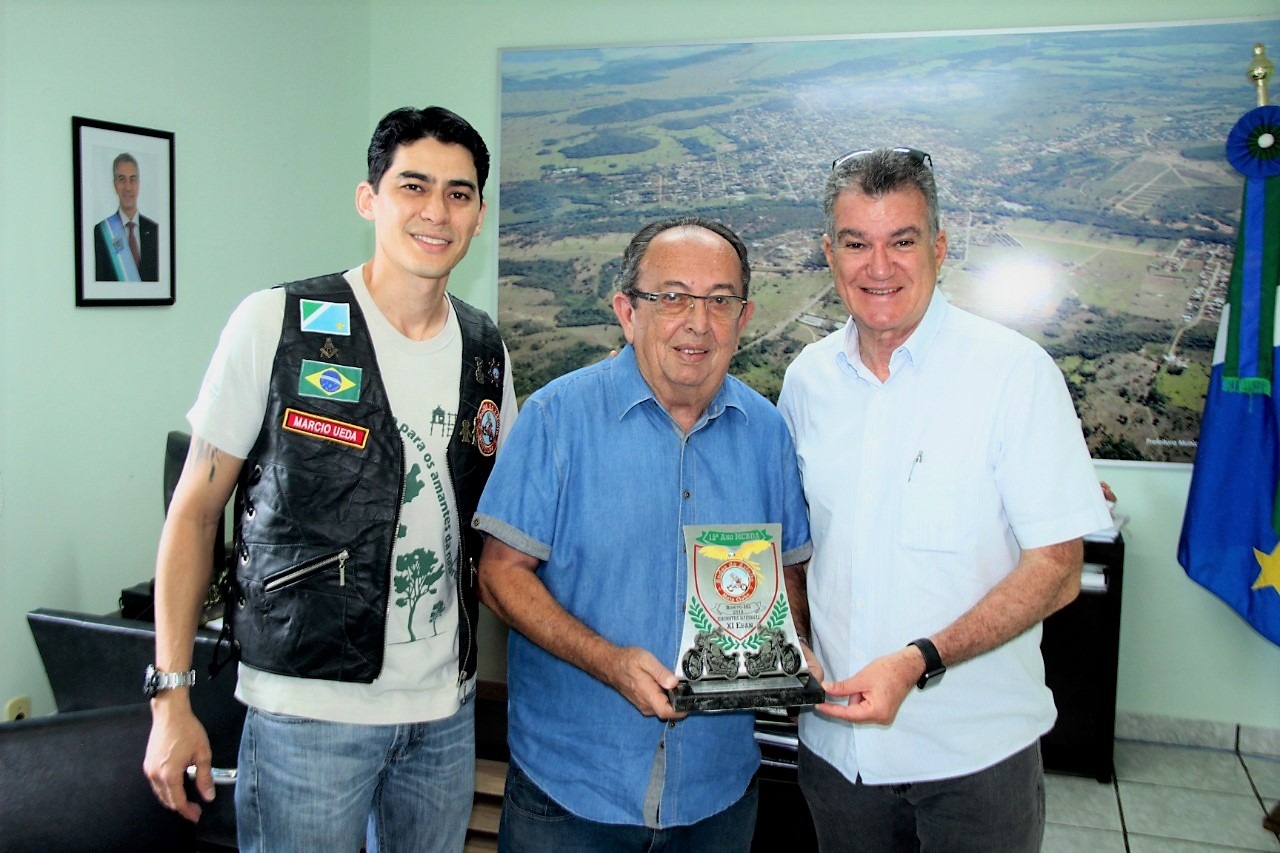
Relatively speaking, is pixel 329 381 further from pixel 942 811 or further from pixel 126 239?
pixel 126 239

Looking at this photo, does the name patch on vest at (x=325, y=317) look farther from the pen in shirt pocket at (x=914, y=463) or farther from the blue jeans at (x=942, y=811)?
the blue jeans at (x=942, y=811)

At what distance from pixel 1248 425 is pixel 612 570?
274 centimetres

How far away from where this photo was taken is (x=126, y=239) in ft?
10.0

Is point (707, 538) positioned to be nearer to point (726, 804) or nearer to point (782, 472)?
point (782, 472)

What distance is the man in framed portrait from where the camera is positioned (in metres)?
2.98

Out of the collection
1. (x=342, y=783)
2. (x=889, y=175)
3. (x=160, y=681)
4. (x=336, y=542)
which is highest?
(x=889, y=175)

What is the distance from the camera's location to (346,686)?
147 centimetres

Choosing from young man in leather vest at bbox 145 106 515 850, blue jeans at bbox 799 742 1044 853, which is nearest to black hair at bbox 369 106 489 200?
young man in leather vest at bbox 145 106 515 850

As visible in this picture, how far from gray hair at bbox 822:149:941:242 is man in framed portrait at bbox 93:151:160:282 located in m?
2.41

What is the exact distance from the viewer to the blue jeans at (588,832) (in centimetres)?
143

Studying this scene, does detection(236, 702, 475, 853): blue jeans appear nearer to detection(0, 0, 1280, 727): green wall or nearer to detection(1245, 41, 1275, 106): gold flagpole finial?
detection(0, 0, 1280, 727): green wall

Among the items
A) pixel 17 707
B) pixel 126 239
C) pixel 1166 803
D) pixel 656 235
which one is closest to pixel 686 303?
pixel 656 235

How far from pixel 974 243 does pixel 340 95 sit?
2.74 meters

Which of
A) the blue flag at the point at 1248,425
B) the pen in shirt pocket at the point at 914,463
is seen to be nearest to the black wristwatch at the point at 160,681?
the pen in shirt pocket at the point at 914,463
